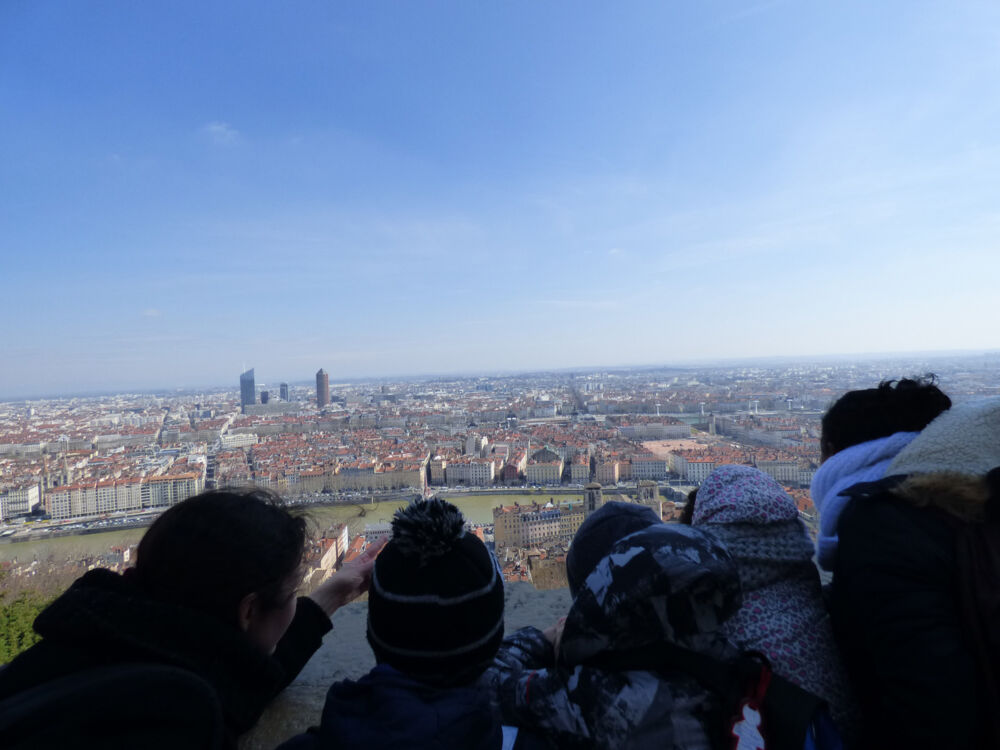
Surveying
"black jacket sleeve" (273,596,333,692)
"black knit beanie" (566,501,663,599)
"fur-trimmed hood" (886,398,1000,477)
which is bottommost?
"black jacket sleeve" (273,596,333,692)

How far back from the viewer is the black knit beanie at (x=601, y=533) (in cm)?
93

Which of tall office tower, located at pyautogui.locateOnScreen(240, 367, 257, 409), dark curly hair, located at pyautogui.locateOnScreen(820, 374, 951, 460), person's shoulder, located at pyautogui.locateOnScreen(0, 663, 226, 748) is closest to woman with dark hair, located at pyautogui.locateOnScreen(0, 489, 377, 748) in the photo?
person's shoulder, located at pyautogui.locateOnScreen(0, 663, 226, 748)

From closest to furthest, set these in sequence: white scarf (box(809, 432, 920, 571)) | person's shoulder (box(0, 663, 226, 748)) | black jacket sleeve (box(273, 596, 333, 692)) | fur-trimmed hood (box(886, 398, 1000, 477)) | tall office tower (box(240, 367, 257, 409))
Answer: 1. person's shoulder (box(0, 663, 226, 748))
2. fur-trimmed hood (box(886, 398, 1000, 477))
3. white scarf (box(809, 432, 920, 571))
4. black jacket sleeve (box(273, 596, 333, 692))
5. tall office tower (box(240, 367, 257, 409))

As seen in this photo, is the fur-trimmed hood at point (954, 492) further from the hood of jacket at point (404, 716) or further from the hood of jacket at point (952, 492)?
the hood of jacket at point (404, 716)

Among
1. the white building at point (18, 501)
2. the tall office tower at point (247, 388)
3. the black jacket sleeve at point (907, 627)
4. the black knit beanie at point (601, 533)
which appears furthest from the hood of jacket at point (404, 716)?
the tall office tower at point (247, 388)

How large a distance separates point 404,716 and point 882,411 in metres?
1.04

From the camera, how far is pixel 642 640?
607 millimetres

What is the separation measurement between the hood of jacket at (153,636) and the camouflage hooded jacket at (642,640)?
33 cm

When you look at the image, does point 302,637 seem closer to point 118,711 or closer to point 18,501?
point 118,711

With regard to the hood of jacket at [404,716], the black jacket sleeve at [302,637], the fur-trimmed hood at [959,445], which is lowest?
the black jacket sleeve at [302,637]

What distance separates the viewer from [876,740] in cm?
72

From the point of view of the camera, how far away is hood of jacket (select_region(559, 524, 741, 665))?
60 cm

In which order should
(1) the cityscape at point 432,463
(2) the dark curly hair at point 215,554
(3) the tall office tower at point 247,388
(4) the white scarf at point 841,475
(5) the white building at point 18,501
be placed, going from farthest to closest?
(3) the tall office tower at point 247,388 < (5) the white building at point 18,501 < (1) the cityscape at point 432,463 < (4) the white scarf at point 841,475 < (2) the dark curly hair at point 215,554

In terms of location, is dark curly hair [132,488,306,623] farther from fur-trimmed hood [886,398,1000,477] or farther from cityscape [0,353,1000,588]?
fur-trimmed hood [886,398,1000,477]
